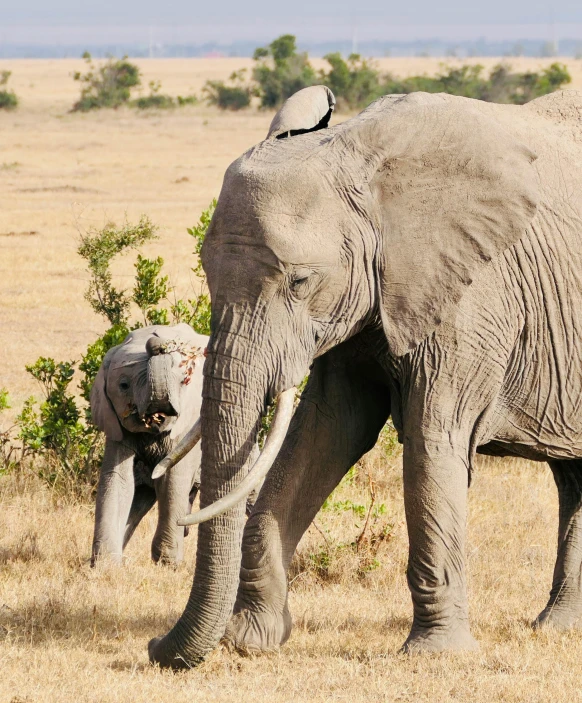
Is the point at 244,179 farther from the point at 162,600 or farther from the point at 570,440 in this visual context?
the point at 162,600

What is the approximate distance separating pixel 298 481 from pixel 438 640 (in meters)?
0.87

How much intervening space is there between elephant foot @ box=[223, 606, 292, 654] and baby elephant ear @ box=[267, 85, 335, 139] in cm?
195

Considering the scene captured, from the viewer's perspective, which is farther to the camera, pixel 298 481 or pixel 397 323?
pixel 298 481

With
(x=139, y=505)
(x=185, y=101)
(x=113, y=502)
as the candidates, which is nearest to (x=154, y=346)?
(x=113, y=502)

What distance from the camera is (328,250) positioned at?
15.3 ft

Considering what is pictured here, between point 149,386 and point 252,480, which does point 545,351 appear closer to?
point 252,480

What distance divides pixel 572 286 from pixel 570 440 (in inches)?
26.8

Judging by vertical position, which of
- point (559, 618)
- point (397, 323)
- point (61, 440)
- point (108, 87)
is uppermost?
point (108, 87)

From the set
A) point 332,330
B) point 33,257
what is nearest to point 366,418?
point 332,330

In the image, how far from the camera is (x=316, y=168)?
4.68 meters

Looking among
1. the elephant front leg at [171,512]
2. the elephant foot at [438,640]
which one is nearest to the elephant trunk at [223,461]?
the elephant foot at [438,640]

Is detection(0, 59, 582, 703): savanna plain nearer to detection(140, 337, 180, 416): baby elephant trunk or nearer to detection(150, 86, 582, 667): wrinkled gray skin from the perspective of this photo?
detection(150, 86, 582, 667): wrinkled gray skin

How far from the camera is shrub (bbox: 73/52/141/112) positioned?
5150 centimetres

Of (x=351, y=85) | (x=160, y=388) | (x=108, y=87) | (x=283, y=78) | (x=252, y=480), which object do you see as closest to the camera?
(x=252, y=480)
